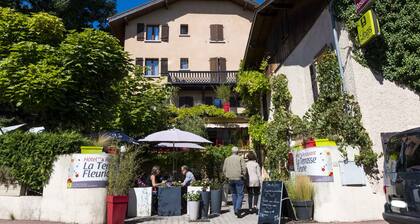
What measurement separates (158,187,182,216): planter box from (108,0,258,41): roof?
75.3 feet

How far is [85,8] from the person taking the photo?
32031mm

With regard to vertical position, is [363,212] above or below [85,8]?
below

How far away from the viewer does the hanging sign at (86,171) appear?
8.60 meters

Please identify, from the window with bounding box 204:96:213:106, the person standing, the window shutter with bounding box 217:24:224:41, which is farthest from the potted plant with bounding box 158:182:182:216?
the window shutter with bounding box 217:24:224:41

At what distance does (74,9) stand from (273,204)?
1087 inches

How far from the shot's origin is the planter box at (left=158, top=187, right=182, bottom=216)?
1047 cm

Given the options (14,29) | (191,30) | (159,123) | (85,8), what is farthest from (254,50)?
(85,8)

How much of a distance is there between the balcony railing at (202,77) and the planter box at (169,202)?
1938 cm

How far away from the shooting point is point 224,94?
90.7ft

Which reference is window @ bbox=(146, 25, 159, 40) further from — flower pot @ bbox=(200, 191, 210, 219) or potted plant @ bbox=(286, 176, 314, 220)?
potted plant @ bbox=(286, 176, 314, 220)

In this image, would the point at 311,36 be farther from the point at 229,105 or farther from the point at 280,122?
the point at 229,105

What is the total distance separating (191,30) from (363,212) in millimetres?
26402

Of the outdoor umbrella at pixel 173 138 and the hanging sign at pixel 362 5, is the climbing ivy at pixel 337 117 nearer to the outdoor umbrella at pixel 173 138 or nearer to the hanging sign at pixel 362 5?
the hanging sign at pixel 362 5

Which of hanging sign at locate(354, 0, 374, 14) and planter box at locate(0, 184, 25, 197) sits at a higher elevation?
hanging sign at locate(354, 0, 374, 14)
